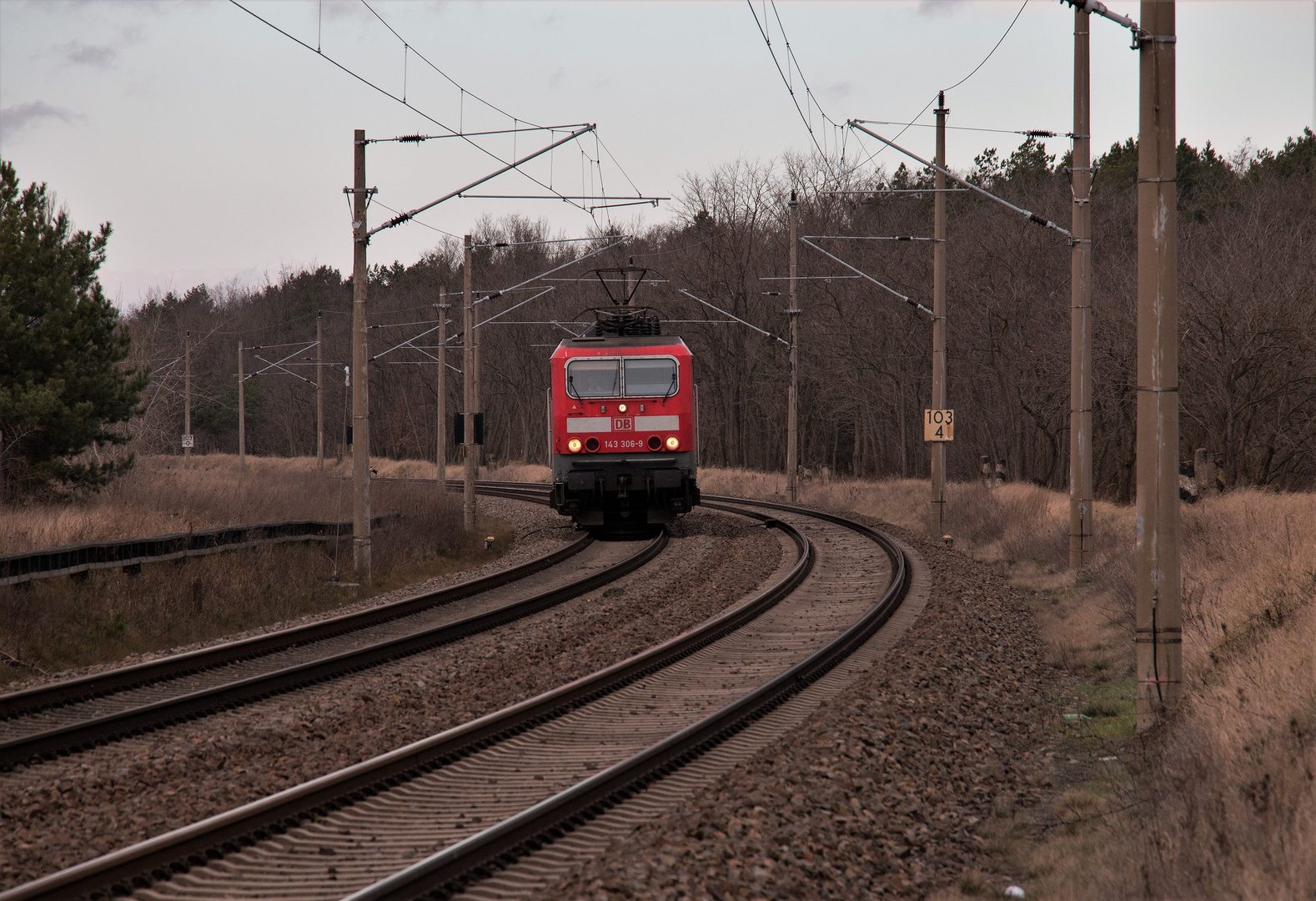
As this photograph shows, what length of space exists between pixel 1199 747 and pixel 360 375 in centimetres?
1281

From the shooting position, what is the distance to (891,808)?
648 cm

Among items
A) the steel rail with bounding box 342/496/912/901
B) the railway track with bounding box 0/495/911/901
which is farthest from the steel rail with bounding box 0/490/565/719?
the steel rail with bounding box 342/496/912/901

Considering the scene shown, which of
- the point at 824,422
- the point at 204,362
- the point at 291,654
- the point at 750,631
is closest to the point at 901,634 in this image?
the point at 750,631

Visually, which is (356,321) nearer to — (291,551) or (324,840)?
(291,551)

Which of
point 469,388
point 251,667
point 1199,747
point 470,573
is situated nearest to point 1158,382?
point 1199,747

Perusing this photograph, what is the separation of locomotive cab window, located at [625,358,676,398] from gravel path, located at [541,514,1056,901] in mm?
10401

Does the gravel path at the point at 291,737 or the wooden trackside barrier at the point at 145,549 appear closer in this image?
the gravel path at the point at 291,737

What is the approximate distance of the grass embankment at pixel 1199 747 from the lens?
488 cm

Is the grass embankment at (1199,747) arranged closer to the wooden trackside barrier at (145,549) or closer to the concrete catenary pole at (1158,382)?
the concrete catenary pole at (1158,382)

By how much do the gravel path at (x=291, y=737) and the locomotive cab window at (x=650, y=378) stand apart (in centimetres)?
674

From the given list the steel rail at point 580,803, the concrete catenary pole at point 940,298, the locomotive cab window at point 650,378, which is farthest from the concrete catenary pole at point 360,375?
the concrete catenary pole at point 940,298

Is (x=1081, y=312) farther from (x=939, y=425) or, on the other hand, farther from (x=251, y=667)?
(x=251, y=667)

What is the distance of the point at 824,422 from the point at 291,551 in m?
41.0

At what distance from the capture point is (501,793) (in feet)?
22.2
